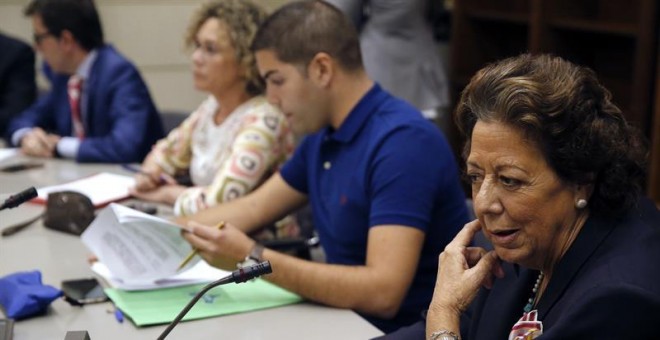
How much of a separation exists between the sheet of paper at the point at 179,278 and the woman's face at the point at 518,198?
2.53 feet

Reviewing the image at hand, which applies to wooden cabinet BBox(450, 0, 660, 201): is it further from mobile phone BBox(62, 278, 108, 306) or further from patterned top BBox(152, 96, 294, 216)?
mobile phone BBox(62, 278, 108, 306)

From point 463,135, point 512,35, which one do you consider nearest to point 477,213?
point 463,135

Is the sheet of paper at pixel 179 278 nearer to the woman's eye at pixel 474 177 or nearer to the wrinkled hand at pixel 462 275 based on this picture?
the wrinkled hand at pixel 462 275

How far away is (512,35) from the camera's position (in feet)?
16.2

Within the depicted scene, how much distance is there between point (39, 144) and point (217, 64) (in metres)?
1.01

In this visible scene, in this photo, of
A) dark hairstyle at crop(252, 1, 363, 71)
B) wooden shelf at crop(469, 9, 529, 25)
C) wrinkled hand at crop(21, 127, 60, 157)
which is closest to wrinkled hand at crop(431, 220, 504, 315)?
dark hairstyle at crop(252, 1, 363, 71)

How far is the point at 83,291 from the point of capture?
2.02 meters

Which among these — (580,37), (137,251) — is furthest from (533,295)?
(580,37)

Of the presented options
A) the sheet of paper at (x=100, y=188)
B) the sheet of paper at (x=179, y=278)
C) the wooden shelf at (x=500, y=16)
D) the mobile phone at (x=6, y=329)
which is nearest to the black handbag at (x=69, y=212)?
the sheet of paper at (x=100, y=188)

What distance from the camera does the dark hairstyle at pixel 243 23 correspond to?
8.92ft

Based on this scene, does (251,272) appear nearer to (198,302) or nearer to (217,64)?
(198,302)

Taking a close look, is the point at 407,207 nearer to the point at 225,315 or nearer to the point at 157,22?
the point at 225,315

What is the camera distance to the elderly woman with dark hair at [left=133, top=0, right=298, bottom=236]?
258 centimetres

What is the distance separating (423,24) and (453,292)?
2696mm
